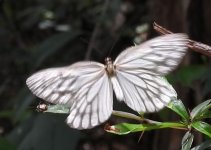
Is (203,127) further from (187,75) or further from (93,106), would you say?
(187,75)

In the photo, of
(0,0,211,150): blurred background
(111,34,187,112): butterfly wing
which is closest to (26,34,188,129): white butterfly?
(111,34,187,112): butterfly wing

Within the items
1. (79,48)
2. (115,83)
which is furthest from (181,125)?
(79,48)

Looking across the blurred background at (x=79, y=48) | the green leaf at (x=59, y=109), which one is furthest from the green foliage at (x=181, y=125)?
the blurred background at (x=79, y=48)

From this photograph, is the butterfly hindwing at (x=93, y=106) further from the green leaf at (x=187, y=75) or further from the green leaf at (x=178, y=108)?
the green leaf at (x=187, y=75)

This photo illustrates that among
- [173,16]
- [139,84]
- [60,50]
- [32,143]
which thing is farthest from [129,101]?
[60,50]

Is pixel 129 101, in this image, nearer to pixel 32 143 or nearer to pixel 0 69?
pixel 32 143

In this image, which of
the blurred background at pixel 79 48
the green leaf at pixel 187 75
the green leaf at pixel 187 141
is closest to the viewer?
the green leaf at pixel 187 141
